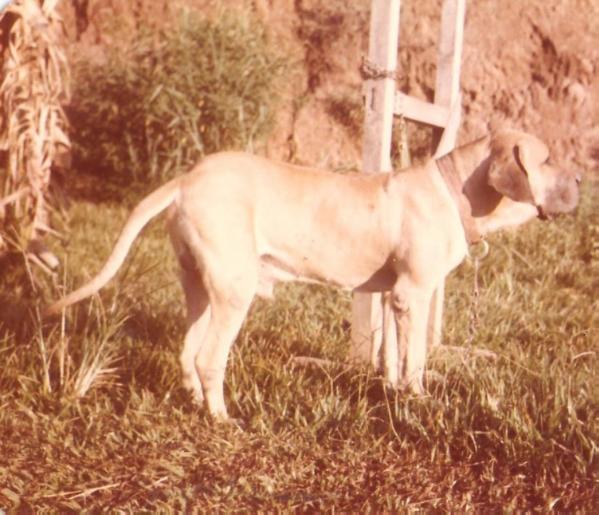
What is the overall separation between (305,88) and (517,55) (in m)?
2.56

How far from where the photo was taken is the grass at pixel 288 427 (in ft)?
9.61

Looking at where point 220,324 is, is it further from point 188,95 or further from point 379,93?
point 188,95

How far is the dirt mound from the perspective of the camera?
8016 millimetres

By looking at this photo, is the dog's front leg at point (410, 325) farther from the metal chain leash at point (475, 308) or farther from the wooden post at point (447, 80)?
the wooden post at point (447, 80)

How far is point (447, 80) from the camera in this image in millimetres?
4930

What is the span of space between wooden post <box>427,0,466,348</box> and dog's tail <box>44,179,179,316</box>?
6.00 feet

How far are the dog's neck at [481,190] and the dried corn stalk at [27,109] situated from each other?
8.83 feet

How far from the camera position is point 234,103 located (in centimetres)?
823

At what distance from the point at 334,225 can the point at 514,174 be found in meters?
0.89

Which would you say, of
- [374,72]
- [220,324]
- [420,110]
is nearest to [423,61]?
[420,110]

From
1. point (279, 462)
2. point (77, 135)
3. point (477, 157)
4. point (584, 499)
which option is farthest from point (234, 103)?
point (584, 499)

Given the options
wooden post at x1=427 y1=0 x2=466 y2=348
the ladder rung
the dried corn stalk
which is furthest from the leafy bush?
the ladder rung

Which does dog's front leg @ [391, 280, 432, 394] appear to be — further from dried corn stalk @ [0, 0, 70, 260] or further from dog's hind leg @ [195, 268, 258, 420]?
dried corn stalk @ [0, 0, 70, 260]

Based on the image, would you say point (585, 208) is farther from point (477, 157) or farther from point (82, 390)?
point (82, 390)
